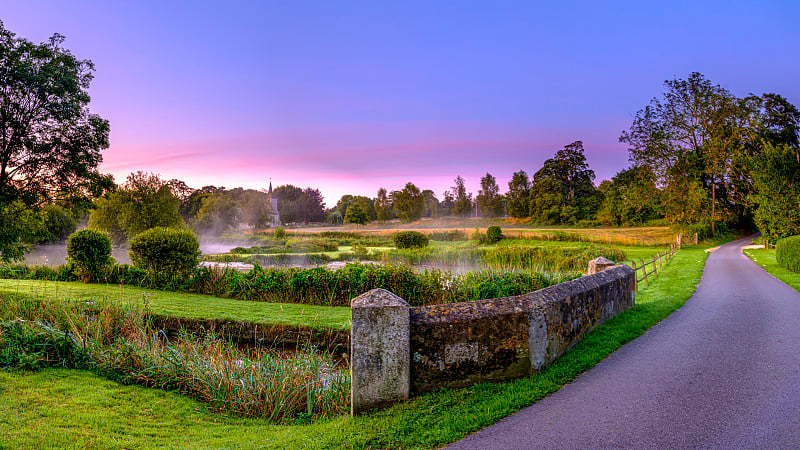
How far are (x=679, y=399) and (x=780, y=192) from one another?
25.8 metres

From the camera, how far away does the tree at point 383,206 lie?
67131mm

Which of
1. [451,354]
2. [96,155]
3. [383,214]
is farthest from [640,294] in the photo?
[383,214]

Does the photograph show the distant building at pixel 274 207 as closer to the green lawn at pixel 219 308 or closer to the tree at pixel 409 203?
the tree at pixel 409 203

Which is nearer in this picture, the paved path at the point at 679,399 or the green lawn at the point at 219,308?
the paved path at the point at 679,399

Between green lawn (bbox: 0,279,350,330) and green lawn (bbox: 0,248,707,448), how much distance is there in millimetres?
3372

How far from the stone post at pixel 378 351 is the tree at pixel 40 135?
1395cm

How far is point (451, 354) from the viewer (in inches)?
179

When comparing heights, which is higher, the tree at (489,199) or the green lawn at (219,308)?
the tree at (489,199)

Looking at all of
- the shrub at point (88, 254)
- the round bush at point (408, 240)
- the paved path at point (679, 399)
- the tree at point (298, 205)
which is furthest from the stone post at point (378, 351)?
the tree at point (298, 205)

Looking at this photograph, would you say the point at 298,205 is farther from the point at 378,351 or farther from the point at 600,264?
the point at 378,351

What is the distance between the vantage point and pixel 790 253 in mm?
17609

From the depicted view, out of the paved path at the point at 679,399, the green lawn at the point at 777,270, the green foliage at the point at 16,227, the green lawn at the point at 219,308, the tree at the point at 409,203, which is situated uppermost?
the tree at the point at 409,203

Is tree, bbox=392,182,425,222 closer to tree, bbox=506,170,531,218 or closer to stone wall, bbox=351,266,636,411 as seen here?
tree, bbox=506,170,531,218

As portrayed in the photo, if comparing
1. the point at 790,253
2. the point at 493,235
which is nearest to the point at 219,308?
the point at 790,253
